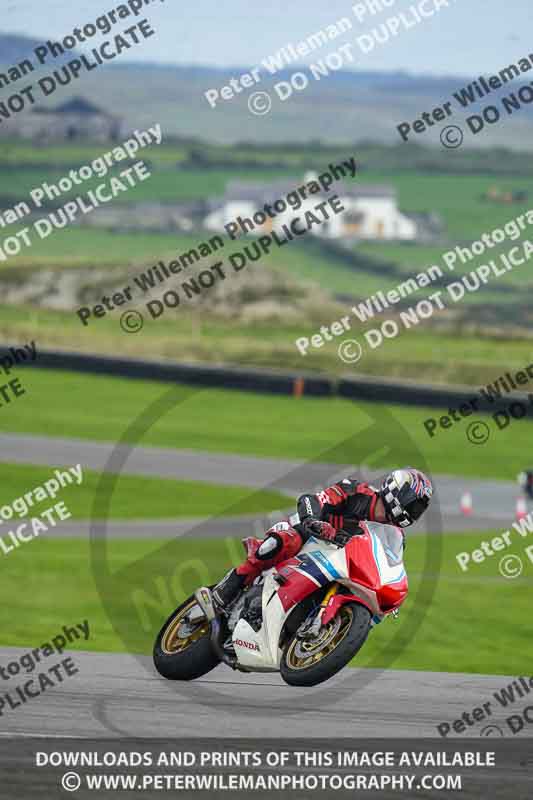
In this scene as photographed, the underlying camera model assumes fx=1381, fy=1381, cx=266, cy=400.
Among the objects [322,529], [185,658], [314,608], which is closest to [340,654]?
[314,608]

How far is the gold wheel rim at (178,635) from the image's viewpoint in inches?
406

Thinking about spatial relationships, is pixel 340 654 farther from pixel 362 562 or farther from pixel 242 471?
pixel 242 471

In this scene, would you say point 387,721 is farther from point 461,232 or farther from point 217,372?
point 461,232

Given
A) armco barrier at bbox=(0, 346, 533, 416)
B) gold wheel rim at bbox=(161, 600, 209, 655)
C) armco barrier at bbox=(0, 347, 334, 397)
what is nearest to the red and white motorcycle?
gold wheel rim at bbox=(161, 600, 209, 655)

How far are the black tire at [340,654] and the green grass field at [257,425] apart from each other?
22.6 m

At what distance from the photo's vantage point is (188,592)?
21.6m

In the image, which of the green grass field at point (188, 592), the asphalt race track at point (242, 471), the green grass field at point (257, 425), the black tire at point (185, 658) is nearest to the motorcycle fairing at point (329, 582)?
the black tire at point (185, 658)

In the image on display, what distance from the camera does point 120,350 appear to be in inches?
1896

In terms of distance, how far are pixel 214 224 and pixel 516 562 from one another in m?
107

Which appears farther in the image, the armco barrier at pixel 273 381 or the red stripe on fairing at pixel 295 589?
the armco barrier at pixel 273 381

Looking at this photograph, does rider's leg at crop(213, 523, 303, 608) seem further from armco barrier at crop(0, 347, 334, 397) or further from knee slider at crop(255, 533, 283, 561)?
armco barrier at crop(0, 347, 334, 397)

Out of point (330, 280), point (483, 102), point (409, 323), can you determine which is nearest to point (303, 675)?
point (409, 323)

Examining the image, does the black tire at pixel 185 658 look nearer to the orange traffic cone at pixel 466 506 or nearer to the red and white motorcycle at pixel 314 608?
the red and white motorcycle at pixel 314 608

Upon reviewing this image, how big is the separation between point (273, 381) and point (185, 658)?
3053cm
